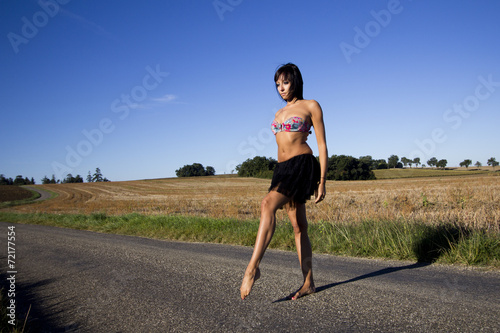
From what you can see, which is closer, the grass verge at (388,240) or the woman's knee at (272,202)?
the woman's knee at (272,202)

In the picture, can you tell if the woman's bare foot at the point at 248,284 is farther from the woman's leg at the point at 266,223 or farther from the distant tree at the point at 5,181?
the distant tree at the point at 5,181

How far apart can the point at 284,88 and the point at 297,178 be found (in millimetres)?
821

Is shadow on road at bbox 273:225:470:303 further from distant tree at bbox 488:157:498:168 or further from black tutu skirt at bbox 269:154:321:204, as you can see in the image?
distant tree at bbox 488:157:498:168

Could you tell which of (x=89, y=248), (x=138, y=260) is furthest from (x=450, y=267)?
(x=89, y=248)

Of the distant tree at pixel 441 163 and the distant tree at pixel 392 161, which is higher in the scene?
the distant tree at pixel 392 161

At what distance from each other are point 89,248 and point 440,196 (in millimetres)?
11758

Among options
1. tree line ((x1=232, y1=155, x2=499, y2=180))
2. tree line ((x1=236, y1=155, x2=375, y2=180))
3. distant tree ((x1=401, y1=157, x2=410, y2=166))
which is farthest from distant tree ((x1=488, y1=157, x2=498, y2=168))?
tree line ((x1=236, y1=155, x2=375, y2=180))

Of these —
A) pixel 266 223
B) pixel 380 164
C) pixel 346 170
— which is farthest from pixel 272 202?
pixel 380 164

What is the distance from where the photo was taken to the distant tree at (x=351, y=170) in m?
76.7

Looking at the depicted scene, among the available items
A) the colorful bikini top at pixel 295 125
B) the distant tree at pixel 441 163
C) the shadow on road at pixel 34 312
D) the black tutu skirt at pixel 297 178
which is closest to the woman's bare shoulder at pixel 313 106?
the colorful bikini top at pixel 295 125

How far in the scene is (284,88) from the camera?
3029 mm

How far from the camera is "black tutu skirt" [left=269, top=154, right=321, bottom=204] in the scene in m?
2.81

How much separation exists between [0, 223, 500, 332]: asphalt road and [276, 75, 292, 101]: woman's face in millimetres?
1800

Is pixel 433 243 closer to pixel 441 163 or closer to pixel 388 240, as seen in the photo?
pixel 388 240
